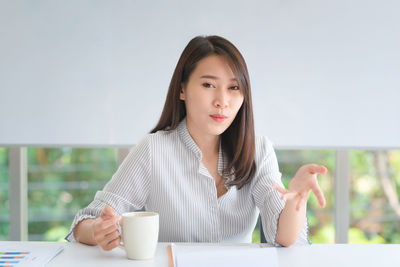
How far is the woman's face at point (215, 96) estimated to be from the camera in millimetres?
1486

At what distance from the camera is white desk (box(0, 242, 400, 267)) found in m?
1.06

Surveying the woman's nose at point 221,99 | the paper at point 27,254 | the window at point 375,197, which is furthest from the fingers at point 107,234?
the window at point 375,197

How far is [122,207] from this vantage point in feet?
4.82

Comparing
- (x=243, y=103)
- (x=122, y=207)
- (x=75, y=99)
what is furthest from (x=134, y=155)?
(x=75, y=99)

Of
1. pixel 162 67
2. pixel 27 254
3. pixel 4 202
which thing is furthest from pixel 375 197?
pixel 27 254

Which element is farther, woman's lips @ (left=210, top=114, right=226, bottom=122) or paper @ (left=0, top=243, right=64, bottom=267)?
woman's lips @ (left=210, top=114, right=226, bottom=122)

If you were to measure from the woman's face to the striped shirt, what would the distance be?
111mm

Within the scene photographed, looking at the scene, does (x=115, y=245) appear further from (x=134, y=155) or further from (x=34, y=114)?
(x=34, y=114)

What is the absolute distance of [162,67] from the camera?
265 cm

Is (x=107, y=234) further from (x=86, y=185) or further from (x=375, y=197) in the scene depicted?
(x=375, y=197)

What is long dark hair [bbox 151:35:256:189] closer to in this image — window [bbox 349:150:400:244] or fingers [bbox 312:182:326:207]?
fingers [bbox 312:182:326:207]

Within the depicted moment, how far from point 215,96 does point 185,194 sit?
325 millimetres

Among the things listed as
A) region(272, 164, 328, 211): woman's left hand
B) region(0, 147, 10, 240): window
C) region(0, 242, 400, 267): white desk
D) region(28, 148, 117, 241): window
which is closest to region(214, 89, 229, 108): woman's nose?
region(272, 164, 328, 211): woman's left hand

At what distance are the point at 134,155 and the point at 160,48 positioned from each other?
4.09ft
